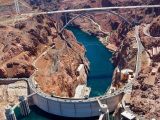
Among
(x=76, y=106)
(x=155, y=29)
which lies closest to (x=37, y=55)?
(x=76, y=106)

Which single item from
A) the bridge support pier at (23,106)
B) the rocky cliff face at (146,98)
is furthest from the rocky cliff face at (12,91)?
the rocky cliff face at (146,98)

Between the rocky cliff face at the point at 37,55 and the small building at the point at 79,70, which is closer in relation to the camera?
the rocky cliff face at the point at 37,55

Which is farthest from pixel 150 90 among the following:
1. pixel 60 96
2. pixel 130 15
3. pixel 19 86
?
pixel 130 15

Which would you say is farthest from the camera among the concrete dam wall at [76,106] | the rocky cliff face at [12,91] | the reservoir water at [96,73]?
Answer: the rocky cliff face at [12,91]

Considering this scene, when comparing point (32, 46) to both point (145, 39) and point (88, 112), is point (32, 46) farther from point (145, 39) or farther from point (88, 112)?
point (145, 39)

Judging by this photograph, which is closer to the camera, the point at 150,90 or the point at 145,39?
the point at 150,90

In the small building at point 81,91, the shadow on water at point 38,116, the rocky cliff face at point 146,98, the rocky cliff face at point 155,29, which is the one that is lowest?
the shadow on water at point 38,116

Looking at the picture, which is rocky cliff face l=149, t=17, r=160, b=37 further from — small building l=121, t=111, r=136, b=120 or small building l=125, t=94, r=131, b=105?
small building l=121, t=111, r=136, b=120

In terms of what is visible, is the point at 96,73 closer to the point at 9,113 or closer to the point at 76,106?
the point at 76,106

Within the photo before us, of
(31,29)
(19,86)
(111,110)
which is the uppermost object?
(31,29)

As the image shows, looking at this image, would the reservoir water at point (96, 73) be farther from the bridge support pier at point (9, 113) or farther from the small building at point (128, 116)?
the small building at point (128, 116)
